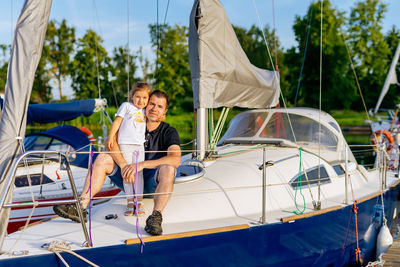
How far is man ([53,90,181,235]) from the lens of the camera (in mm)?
3586

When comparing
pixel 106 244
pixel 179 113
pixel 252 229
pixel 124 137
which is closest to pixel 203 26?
pixel 124 137

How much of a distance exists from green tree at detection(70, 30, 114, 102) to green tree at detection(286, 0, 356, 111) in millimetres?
14754

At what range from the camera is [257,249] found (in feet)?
12.5

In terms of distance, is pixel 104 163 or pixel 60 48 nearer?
pixel 104 163

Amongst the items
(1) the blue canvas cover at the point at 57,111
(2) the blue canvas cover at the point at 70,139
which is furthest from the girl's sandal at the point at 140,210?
(1) the blue canvas cover at the point at 57,111

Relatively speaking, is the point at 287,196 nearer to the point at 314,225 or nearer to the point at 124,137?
the point at 314,225

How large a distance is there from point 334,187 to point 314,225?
3.59ft

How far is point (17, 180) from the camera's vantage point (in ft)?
24.4

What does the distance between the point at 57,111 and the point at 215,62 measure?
18.5 feet

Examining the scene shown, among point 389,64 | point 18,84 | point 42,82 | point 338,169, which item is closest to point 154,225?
point 18,84

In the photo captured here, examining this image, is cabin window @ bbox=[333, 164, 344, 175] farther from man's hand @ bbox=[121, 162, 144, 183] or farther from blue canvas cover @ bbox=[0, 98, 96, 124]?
blue canvas cover @ bbox=[0, 98, 96, 124]

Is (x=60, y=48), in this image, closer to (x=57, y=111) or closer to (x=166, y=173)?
(x=57, y=111)

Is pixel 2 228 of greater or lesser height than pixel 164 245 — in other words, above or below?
above

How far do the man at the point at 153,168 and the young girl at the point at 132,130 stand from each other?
9 cm
